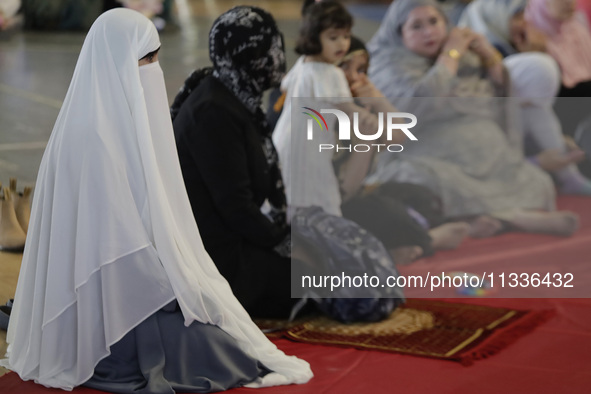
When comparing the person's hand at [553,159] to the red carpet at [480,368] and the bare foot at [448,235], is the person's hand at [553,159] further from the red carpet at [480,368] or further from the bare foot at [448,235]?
the red carpet at [480,368]

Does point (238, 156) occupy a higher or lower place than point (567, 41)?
lower

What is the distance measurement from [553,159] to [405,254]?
1520mm

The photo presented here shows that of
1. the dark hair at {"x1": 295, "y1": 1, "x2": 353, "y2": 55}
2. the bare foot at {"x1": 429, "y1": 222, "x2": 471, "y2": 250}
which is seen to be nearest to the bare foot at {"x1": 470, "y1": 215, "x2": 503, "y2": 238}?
the bare foot at {"x1": 429, "y1": 222, "x2": 471, "y2": 250}

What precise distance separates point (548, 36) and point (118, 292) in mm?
4076

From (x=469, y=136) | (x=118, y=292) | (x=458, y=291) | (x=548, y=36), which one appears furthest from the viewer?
(x=548, y=36)

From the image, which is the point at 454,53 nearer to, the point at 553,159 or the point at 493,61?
the point at 493,61

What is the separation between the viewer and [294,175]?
3941 mm

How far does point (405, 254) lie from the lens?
418 cm

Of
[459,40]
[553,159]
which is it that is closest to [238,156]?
[459,40]

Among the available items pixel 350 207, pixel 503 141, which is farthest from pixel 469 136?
pixel 350 207

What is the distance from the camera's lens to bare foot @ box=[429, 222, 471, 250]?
435 centimetres

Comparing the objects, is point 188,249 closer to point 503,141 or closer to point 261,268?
point 261,268

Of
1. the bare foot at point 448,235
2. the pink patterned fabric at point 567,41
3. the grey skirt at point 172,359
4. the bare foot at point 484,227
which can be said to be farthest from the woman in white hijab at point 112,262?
the pink patterned fabric at point 567,41

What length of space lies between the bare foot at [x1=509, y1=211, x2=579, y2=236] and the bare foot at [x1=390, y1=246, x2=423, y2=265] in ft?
2.32
